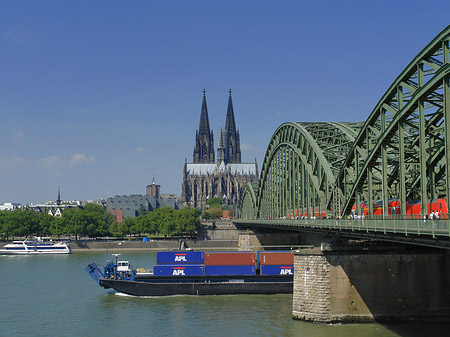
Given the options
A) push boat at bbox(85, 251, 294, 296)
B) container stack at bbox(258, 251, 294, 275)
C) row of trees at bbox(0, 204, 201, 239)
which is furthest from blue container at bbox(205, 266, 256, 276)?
row of trees at bbox(0, 204, 201, 239)

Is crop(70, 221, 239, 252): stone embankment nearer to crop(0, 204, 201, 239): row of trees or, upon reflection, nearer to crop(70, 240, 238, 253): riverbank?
crop(70, 240, 238, 253): riverbank

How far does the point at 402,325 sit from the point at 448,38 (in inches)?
777

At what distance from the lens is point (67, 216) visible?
150 meters

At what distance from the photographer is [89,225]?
146 metres

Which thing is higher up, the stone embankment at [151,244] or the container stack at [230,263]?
the stone embankment at [151,244]

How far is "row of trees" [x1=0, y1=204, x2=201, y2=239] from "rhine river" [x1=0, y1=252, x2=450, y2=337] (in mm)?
80919

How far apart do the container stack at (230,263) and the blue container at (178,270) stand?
90 cm

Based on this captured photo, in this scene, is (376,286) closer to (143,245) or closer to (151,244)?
(143,245)

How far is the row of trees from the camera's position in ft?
477

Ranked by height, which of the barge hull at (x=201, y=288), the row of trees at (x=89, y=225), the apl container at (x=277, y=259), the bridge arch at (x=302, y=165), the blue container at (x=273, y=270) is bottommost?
the barge hull at (x=201, y=288)

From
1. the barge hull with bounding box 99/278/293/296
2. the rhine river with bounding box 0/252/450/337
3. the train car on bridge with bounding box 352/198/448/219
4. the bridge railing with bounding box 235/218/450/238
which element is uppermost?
the train car on bridge with bounding box 352/198/448/219

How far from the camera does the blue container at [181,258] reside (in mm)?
60938

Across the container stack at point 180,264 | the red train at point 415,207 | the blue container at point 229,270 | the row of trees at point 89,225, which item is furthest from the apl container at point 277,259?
the row of trees at point 89,225

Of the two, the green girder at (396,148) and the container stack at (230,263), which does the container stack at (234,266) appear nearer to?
the container stack at (230,263)
